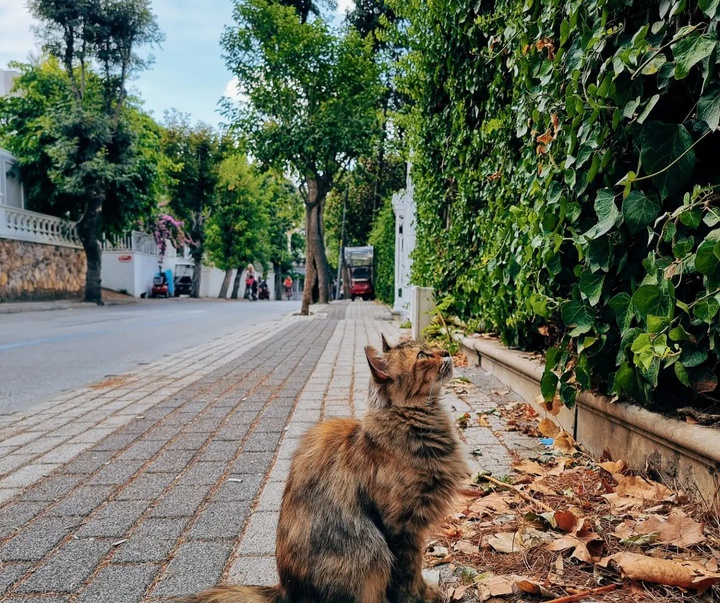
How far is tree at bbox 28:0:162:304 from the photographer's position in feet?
82.1

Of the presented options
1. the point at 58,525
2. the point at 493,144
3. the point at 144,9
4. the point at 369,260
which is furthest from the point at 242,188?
the point at 58,525

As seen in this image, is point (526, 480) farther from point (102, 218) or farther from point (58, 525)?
point (102, 218)

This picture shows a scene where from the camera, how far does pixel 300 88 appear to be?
17281mm

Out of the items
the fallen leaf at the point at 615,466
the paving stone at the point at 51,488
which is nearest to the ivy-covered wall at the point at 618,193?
the fallen leaf at the point at 615,466

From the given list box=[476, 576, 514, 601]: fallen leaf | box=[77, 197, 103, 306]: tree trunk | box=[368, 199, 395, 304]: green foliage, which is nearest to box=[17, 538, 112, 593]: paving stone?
box=[476, 576, 514, 601]: fallen leaf

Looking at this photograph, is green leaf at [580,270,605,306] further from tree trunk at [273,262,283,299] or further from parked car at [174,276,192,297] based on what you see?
tree trunk at [273,262,283,299]

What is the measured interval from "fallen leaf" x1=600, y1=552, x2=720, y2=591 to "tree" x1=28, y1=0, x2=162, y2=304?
91.1ft

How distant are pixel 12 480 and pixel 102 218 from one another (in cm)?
2837

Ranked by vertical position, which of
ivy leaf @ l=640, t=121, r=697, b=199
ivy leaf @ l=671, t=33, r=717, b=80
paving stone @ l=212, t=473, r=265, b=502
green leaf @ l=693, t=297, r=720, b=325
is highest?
ivy leaf @ l=671, t=33, r=717, b=80

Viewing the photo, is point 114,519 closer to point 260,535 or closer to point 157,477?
point 157,477

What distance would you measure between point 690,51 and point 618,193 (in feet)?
2.36

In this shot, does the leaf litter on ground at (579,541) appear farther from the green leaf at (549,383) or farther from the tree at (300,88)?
the tree at (300,88)

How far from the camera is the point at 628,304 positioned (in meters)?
2.51

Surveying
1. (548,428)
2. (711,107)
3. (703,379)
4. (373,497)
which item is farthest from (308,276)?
(711,107)
